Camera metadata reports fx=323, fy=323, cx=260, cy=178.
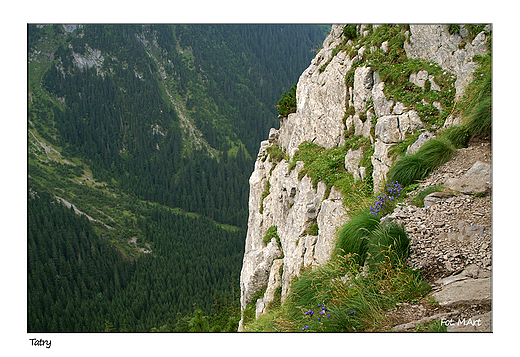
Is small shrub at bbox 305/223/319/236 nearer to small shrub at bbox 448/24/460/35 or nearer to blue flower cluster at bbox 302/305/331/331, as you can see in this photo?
blue flower cluster at bbox 302/305/331/331

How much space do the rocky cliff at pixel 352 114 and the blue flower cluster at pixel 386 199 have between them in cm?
136

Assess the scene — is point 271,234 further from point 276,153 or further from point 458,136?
point 458,136

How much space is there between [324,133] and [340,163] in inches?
150

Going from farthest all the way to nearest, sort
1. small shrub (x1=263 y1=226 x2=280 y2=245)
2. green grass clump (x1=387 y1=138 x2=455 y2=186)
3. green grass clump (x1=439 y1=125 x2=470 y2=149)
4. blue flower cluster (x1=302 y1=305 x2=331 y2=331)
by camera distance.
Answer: small shrub (x1=263 y1=226 x2=280 y2=245)
green grass clump (x1=439 y1=125 x2=470 y2=149)
green grass clump (x1=387 y1=138 x2=455 y2=186)
blue flower cluster (x1=302 y1=305 x2=331 y2=331)

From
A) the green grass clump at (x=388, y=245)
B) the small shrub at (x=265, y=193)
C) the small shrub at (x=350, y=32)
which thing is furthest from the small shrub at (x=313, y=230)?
the small shrub at (x=350, y=32)

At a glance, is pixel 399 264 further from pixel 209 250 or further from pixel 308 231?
pixel 209 250

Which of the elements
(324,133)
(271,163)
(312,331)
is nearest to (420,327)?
(312,331)

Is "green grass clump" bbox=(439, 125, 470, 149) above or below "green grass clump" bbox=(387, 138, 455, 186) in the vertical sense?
above

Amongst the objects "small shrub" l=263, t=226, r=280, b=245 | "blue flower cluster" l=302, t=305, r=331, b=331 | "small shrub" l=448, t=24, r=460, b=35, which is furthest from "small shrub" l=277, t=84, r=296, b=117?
"blue flower cluster" l=302, t=305, r=331, b=331

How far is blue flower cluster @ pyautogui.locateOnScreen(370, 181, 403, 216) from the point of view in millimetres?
7178

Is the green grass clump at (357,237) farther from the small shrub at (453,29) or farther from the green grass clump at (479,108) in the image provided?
the small shrub at (453,29)

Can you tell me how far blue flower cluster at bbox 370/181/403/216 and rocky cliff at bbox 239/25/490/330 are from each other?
4.47 ft

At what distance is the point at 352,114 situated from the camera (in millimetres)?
15836
